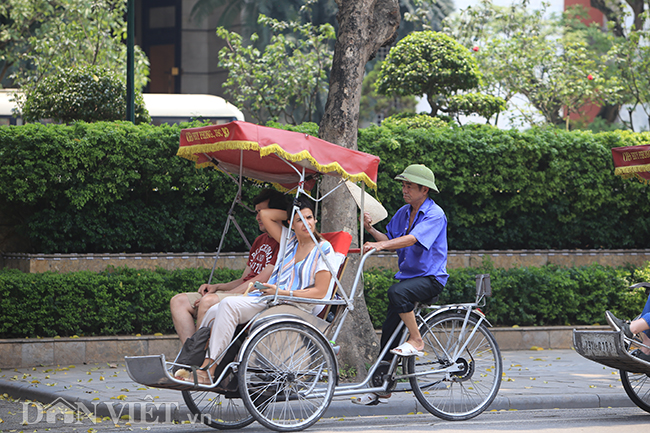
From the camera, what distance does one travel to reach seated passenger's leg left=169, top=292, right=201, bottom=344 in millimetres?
6207

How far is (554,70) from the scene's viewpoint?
1001 inches

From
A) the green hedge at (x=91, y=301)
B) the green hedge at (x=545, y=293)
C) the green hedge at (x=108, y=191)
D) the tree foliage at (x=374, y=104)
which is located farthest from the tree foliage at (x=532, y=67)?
the green hedge at (x=91, y=301)

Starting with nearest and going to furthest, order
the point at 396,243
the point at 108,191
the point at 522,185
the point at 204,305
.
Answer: the point at 204,305 → the point at 396,243 → the point at 108,191 → the point at 522,185

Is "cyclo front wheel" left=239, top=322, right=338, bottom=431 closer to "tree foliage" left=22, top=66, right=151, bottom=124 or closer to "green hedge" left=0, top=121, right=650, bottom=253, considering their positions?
"green hedge" left=0, top=121, right=650, bottom=253

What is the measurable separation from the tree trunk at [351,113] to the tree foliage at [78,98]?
6062 mm

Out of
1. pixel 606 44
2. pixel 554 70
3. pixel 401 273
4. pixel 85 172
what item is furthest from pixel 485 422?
pixel 606 44

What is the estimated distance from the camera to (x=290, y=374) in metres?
5.88

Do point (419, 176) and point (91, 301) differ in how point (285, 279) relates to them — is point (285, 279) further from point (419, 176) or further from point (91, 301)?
point (91, 301)

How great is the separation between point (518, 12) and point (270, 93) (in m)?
11.3

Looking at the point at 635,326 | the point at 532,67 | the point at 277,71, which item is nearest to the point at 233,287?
the point at 635,326

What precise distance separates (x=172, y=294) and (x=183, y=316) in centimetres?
368

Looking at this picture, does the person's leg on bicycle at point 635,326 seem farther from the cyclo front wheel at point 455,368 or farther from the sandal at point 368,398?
the sandal at point 368,398

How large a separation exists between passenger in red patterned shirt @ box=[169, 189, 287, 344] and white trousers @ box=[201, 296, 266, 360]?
0.36 m

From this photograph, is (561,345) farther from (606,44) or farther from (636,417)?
(606,44)
